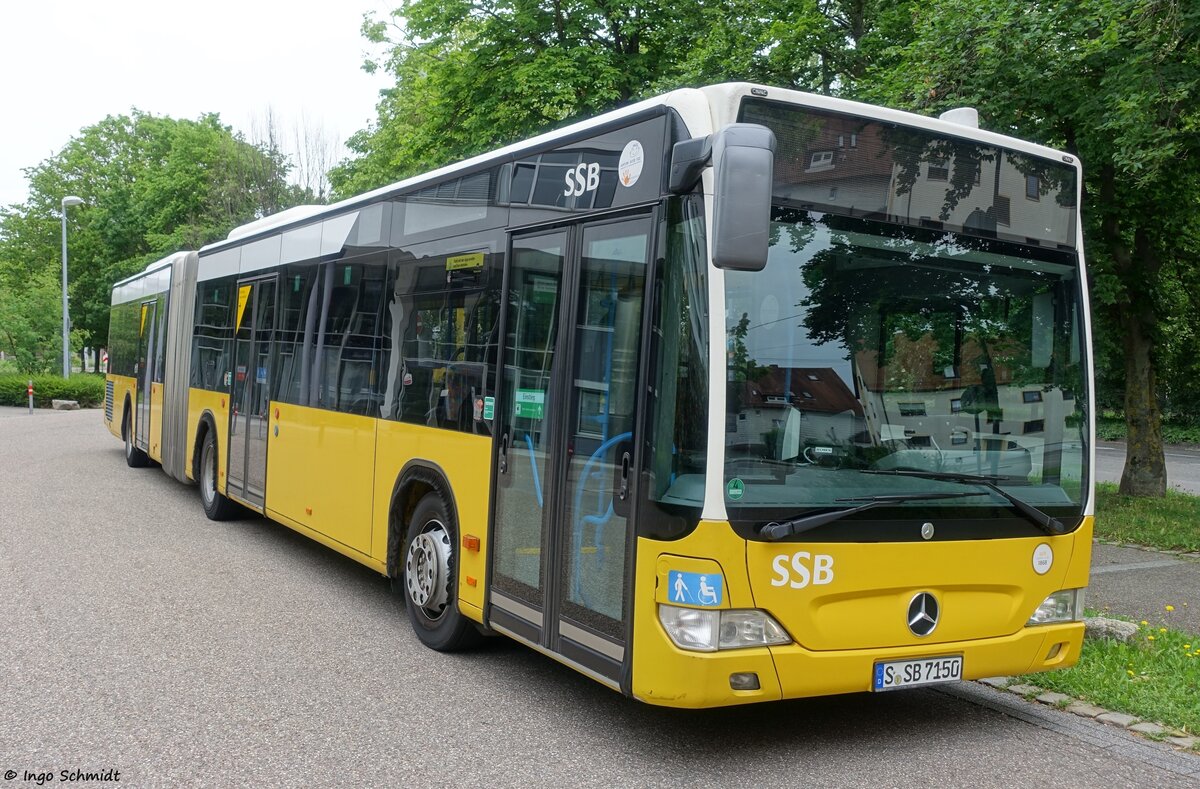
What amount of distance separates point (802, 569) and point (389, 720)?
217 centimetres

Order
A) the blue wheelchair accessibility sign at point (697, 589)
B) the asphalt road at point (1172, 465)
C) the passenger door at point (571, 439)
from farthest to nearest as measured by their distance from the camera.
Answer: the asphalt road at point (1172, 465), the passenger door at point (571, 439), the blue wheelchair accessibility sign at point (697, 589)

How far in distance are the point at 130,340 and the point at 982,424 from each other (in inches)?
621

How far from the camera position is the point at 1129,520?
544 inches

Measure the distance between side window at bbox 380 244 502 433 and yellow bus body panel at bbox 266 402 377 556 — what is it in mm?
625

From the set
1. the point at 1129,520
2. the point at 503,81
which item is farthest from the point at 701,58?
the point at 1129,520

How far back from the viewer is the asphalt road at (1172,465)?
72.8 feet

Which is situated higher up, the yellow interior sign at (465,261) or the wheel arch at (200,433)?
the yellow interior sign at (465,261)

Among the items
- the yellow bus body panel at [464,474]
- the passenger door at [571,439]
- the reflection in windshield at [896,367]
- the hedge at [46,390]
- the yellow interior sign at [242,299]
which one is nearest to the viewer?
the reflection in windshield at [896,367]

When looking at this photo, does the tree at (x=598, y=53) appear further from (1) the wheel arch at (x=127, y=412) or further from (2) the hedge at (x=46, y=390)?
(2) the hedge at (x=46, y=390)

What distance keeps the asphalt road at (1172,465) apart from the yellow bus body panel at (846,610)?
635 inches

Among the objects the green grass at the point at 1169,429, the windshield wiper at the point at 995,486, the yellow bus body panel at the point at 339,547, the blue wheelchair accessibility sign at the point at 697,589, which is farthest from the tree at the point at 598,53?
the green grass at the point at 1169,429

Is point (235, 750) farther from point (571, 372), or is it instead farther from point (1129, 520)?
point (1129, 520)

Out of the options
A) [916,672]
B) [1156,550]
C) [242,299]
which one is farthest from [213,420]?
[1156,550]

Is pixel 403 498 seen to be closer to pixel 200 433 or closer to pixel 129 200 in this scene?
pixel 200 433
